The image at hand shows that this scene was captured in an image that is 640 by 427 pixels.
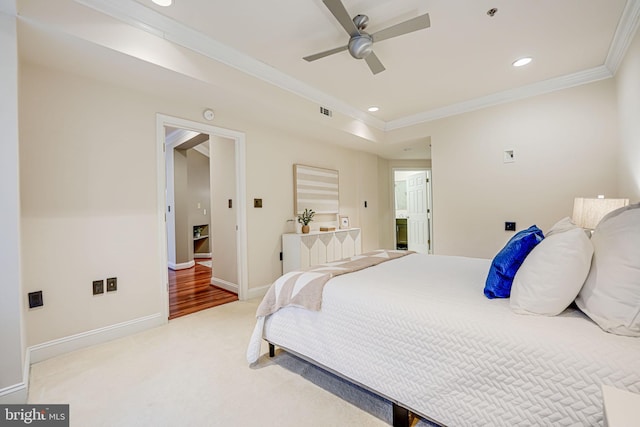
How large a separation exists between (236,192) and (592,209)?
3.50 m

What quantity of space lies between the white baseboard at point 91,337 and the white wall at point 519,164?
3.72 m

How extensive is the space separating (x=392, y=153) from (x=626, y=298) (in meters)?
4.79

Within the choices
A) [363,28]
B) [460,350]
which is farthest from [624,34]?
[460,350]

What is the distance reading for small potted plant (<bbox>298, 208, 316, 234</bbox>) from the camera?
3887mm

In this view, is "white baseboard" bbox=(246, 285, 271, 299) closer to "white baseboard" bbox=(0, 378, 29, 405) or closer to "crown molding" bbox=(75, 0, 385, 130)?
"white baseboard" bbox=(0, 378, 29, 405)

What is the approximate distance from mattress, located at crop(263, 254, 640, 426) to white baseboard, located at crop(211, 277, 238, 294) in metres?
2.05

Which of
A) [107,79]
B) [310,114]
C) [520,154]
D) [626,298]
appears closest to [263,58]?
[310,114]

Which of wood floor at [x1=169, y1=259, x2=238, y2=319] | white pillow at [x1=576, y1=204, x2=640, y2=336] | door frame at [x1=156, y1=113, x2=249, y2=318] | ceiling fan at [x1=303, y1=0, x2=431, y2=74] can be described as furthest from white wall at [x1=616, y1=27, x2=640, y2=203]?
wood floor at [x1=169, y1=259, x2=238, y2=319]

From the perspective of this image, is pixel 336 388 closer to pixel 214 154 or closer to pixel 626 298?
pixel 626 298

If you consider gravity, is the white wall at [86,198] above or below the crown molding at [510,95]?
below

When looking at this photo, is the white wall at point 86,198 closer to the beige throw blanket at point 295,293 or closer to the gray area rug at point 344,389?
the beige throw blanket at point 295,293

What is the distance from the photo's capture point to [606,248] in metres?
1.16

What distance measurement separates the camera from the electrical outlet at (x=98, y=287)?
2.32 m

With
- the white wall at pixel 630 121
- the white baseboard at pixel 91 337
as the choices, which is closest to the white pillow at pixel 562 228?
the white wall at pixel 630 121
